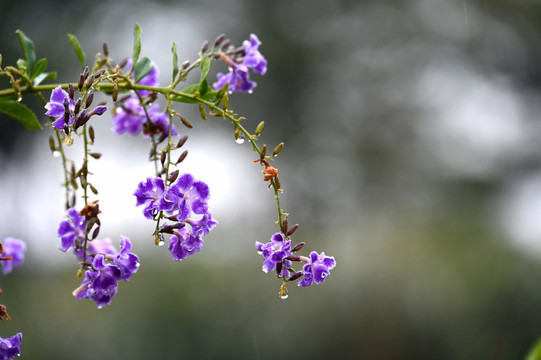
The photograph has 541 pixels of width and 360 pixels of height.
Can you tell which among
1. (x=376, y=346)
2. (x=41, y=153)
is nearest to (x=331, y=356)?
(x=376, y=346)

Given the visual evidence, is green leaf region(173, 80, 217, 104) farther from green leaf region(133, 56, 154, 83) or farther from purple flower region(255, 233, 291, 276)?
purple flower region(255, 233, 291, 276)

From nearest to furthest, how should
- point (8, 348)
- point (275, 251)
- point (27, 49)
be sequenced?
point (8, 348) → point (275, 251) → point (27, 49)

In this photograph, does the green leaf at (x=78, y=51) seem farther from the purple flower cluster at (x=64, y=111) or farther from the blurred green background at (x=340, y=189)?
the blurred green background at (x=340, y=189)

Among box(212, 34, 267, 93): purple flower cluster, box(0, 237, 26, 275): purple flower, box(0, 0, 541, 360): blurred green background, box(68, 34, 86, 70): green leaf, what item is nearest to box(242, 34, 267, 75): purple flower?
box(212, 34, 267, 93): purple flower cluster

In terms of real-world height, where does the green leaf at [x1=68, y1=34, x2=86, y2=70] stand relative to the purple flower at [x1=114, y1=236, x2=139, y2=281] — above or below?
above

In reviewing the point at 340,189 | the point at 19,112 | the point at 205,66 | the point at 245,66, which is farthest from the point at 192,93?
the point at 340,189

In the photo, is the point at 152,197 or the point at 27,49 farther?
the point at 27,49

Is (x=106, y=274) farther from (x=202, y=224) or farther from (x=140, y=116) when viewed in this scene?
(x=140, y=116)
